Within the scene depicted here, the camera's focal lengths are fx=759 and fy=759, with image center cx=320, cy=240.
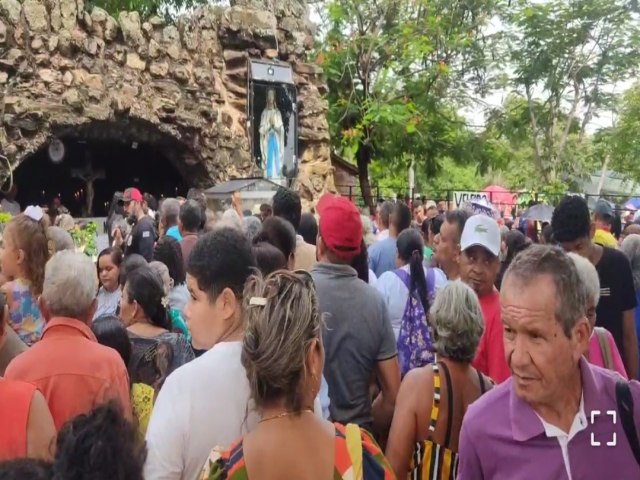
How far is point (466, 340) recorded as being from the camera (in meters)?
2.83

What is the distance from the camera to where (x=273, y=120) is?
18.2 meters

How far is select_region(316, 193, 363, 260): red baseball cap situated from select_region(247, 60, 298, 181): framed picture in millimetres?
14632

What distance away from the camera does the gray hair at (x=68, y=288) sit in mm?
2961

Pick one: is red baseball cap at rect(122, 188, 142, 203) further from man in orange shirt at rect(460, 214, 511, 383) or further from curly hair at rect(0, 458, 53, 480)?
curly hair at rect(0, 458, 53, 480)

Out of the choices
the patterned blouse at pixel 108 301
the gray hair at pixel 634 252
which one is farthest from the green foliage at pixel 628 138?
the patterned blouse at pixel 108 301

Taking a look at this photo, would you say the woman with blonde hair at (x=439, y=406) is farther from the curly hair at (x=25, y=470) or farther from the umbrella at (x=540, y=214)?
→ the umbrella at (x=540, y=214)

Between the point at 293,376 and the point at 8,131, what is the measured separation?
14.0 metres

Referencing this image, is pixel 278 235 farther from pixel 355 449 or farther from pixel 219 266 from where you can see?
pixel 355 449

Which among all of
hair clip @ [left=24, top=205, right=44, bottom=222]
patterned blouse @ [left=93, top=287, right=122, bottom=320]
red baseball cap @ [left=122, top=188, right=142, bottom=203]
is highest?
hair clip @ [left=24, top=205, right=44, bottom=222]

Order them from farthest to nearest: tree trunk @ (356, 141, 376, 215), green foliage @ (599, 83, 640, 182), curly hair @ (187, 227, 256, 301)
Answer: tree trunk @ (356, 141, 376, 215), green foliage @ (599, 83, 640, 182), curly hair @ (187, 227, 256, 301)

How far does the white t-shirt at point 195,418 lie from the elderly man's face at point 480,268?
173cm

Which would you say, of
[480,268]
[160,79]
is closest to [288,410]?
[480,268]

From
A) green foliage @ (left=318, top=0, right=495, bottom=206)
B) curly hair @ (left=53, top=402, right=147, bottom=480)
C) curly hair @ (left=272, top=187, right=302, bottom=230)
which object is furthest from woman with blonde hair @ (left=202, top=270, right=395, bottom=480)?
green foliage @ (left=318, top=0, right=495, bottom=206)

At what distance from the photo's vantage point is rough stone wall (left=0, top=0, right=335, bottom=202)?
1436 cm
